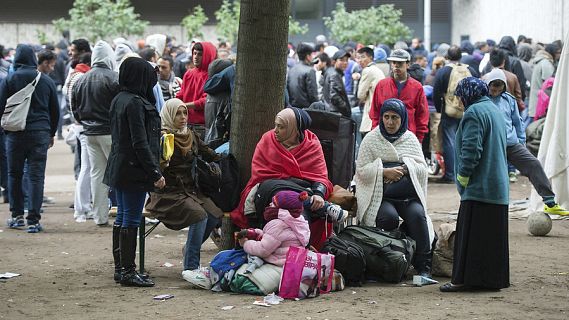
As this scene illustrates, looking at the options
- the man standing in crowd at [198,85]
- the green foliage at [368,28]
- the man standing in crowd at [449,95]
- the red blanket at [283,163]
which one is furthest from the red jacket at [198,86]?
the green foliage at [368,28]

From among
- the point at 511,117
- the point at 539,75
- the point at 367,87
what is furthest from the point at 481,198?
the point at 539,75

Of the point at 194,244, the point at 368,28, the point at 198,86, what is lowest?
the point at 194,244

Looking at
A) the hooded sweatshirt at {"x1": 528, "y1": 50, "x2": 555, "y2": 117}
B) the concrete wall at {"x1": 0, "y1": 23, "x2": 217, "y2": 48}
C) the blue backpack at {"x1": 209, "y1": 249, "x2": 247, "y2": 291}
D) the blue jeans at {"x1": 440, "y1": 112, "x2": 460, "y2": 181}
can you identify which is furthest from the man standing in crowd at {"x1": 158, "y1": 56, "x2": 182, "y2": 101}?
the concrete wall at {"x1": 0, "y1": 23, "x2": 217, "y2": 48}

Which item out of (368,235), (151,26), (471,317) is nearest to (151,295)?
(368,235)

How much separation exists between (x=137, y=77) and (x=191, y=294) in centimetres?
176

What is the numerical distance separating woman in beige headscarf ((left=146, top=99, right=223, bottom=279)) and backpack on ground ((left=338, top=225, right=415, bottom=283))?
3.87ft

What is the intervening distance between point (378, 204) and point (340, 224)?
396 millimetres

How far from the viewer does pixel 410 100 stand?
515 inches

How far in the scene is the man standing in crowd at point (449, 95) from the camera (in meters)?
15.8

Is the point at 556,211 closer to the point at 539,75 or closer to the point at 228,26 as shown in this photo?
the point at 539,75

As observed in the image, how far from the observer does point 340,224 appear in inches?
384

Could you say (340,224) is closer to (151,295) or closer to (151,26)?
(151,295)

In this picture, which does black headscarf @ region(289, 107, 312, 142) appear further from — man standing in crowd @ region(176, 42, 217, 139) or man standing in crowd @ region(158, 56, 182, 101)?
man standing in crowd @ region(158, 56, 182, 101)

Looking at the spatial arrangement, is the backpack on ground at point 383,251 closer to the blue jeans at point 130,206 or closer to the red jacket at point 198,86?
the blue jeans at point 130,206
